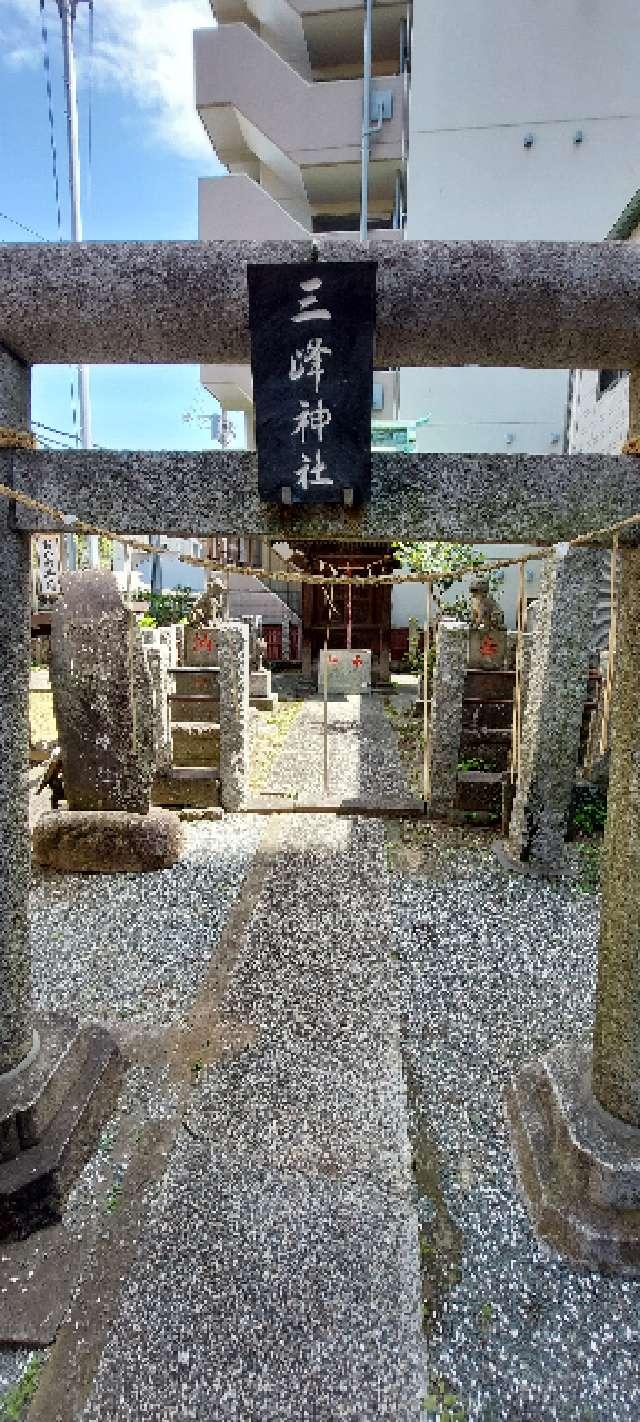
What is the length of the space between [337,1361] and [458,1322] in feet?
1.76

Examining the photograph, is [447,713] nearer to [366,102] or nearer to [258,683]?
[258,683]

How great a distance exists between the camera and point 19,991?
12.4 feet

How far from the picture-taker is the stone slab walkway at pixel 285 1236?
281 cm

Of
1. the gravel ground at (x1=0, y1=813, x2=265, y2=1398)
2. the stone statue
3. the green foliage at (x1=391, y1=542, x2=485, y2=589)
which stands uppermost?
the green foliage at (x1=391, y1=542, x2=485, y2=589)

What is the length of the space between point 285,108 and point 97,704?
24.6m

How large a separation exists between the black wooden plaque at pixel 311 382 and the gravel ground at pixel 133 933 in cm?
392

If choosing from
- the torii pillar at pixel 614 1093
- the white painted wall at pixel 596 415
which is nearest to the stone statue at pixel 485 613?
the white painted wall at pixel 596 415

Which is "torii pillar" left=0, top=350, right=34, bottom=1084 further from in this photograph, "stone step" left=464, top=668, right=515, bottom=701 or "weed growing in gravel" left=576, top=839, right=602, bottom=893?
"stone step" left=464, top=668, right=515, bottom=701

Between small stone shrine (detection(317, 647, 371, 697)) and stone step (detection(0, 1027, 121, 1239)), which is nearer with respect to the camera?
stone step (detection(0, 1027, 121, 1239))

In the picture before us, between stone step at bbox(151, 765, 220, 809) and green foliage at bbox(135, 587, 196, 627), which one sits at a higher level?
green foliage at bbox(135, 587, 196, 627)

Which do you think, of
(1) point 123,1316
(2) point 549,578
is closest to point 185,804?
(2) point 549,578

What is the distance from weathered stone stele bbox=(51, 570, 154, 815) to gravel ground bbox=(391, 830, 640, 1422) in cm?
308

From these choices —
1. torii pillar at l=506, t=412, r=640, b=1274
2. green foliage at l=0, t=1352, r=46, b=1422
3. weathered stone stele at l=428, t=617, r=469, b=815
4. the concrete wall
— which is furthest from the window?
green foliage at l=0, t=1352, r=46, b=1422

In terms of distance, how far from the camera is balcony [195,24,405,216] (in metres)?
22.8
